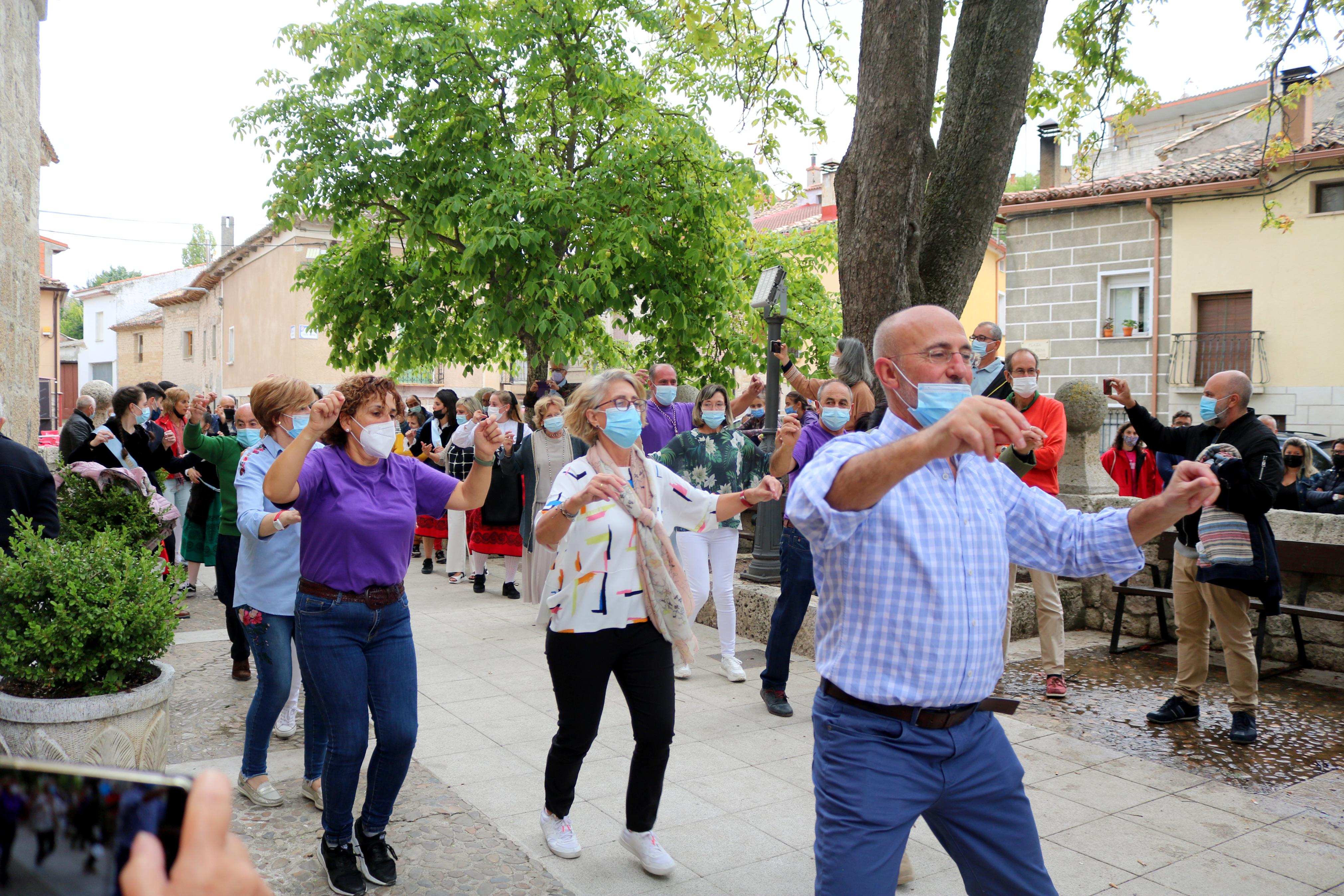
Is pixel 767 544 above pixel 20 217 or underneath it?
underneath

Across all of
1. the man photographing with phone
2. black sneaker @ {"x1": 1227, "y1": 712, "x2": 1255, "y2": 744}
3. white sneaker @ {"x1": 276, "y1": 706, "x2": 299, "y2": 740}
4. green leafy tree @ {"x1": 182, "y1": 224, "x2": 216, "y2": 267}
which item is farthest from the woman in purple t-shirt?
green leafy tree @ {"x1": 182, "y1": 224, "x2": 216, "y2": 267}

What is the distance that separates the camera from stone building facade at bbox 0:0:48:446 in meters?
6.61

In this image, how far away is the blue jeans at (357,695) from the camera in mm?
3703

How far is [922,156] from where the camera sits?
6.55 m

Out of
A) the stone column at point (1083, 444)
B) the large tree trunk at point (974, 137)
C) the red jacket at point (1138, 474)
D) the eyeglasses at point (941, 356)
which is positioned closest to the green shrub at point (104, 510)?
the large tree trunk at point (974, 137)

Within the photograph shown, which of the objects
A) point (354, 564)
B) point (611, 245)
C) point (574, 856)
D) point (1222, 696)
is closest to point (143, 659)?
point (354, 564)

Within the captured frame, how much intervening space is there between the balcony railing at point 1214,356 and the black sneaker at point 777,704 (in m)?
17.8

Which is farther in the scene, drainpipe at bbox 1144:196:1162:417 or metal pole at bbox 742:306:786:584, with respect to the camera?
drainpipe at bbox 1144:196:1162:417

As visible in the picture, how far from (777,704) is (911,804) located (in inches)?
149

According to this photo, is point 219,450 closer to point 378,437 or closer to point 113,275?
point 378,437

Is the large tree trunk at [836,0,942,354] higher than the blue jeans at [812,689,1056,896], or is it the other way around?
the large tree trunk at [836,0,942,354]

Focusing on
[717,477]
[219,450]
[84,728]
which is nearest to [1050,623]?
[717,477]

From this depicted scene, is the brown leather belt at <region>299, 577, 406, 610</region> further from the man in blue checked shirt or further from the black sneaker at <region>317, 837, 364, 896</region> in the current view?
the man in blue checked shirt

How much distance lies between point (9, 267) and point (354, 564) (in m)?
4.84
